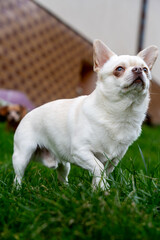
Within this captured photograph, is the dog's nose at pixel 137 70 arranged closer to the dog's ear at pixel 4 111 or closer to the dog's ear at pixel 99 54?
the dog's ear at pixel 99 54

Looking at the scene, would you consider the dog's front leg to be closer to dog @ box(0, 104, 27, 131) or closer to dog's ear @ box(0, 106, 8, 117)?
dog @ box(0, 104, 27, 131)

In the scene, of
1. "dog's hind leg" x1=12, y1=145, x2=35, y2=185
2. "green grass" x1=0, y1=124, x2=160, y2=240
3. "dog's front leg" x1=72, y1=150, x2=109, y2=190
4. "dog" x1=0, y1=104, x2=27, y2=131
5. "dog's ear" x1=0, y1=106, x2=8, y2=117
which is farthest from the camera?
"dog's ear" x1=0, y1=106, x2=8, y2=117

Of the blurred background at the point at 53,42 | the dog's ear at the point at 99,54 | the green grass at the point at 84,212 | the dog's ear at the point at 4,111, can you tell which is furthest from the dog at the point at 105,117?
the blurred background at the point at 53,42

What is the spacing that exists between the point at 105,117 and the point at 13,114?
11.6ft

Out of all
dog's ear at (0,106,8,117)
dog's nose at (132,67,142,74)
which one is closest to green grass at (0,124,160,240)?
dog's nose at (132,67,142,74)

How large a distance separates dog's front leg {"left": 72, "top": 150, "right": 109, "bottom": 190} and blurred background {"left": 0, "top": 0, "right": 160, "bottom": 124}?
14.9 feet

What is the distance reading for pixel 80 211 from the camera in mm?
1481

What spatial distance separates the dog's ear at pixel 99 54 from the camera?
231 cm

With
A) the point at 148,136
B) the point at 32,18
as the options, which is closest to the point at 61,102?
the point at 148,136

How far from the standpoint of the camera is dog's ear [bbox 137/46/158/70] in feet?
7.77

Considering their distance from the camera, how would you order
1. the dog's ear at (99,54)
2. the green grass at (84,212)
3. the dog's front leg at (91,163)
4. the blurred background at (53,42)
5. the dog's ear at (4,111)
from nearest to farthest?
the green grass at (84,212) < the dog's front leg at (91,163) < the dog's ear at (99,54) < the dog's ear at (4,111) < the blurred background at (53,42)

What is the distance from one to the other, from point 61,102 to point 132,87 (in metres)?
0.63

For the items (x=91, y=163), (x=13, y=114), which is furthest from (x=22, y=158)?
(x=13, y=114)

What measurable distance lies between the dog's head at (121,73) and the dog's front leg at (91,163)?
425mm
